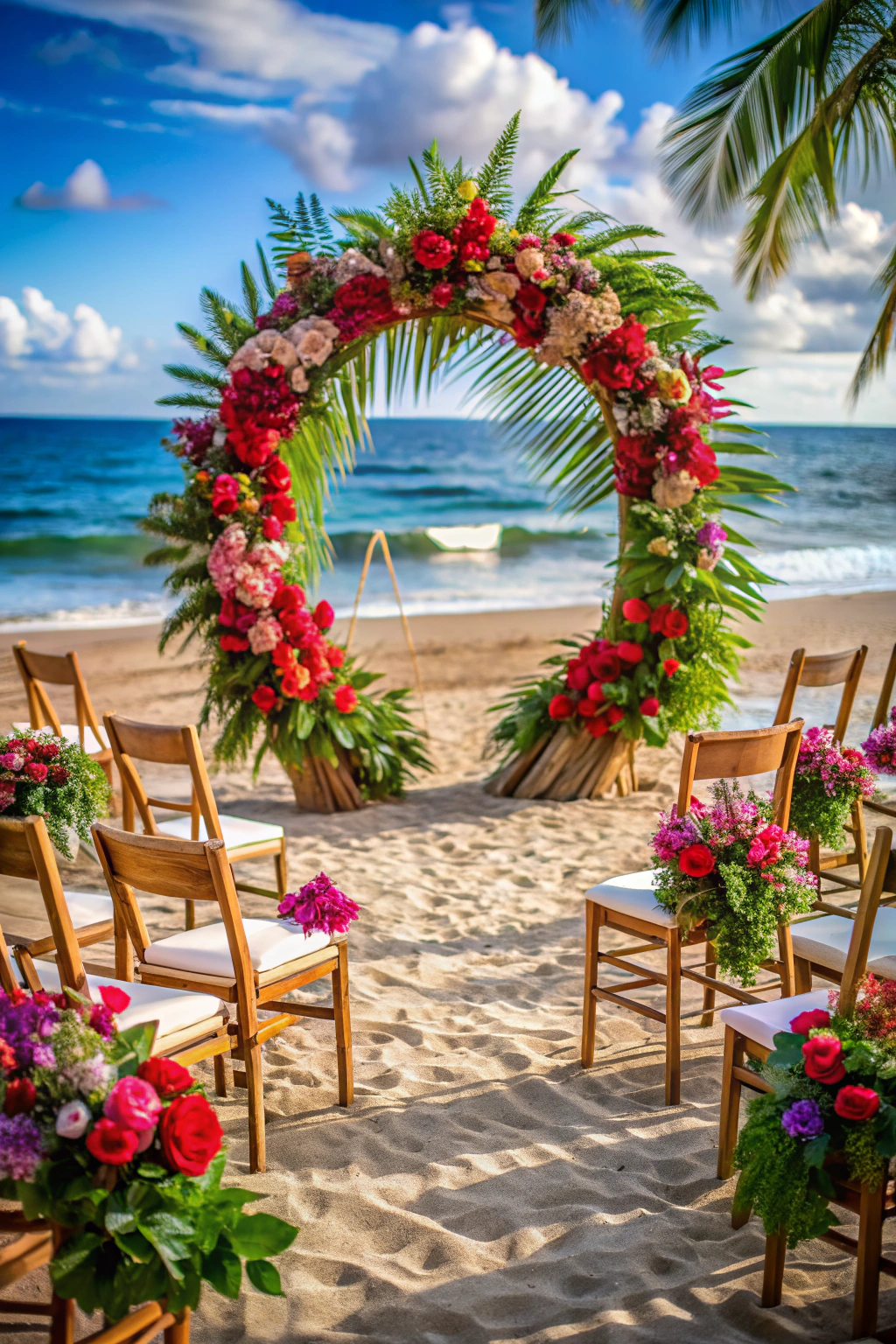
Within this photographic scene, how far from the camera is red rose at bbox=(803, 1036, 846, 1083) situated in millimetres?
1711

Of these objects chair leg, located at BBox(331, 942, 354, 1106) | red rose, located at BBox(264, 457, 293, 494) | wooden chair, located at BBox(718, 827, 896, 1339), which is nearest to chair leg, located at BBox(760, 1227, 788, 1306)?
wooden chair, located at BBox(718, 827, 896, 1339)

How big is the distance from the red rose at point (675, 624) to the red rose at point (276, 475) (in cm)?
199

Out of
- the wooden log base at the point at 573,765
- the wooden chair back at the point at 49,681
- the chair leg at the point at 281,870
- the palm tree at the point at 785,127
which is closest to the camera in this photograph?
the chair leg at the point at 281,870

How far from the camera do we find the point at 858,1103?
165cm

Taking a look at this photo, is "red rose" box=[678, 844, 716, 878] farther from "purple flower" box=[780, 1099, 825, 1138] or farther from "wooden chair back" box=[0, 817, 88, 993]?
"wooden chair back" box=[0, 817, 88, 993]

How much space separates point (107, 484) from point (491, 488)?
26.5ft

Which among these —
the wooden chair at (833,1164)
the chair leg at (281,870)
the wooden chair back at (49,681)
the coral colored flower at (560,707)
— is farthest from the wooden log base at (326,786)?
the wooden chair at (833,1164)

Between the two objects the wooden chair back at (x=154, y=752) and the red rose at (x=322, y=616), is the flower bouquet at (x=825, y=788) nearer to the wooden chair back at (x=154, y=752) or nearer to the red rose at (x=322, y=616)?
the wooden chair back at (x=154, y=752)

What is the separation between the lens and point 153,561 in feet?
17.2

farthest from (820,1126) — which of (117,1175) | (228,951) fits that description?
(228,951)

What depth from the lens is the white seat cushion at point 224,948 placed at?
2.39 metres

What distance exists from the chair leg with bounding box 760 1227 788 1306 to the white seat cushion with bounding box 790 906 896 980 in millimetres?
635

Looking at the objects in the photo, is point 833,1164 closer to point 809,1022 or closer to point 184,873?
point 809,1022

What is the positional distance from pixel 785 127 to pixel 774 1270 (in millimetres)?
6206
